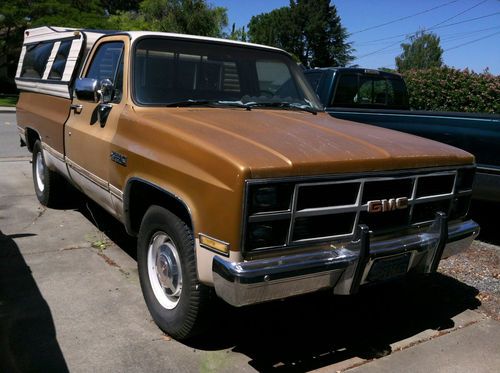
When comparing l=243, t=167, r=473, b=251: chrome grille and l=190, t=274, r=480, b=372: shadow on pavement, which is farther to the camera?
l=190, t=274, r=480, b=372: shadow on pavement

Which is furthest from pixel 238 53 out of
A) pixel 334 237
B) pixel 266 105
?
pixel 334 237

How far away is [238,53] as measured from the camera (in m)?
4.62

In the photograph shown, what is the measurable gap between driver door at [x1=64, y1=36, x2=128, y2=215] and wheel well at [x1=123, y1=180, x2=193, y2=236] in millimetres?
398

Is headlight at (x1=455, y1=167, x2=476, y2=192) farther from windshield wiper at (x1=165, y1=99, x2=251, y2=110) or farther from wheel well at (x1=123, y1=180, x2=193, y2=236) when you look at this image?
wheel well at (x1=123, y1=180, x2=193, y2=236)

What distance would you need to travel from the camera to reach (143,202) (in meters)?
3.87

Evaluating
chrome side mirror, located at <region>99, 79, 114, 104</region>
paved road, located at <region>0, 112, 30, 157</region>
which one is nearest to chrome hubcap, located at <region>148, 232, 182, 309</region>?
chrome side mirror, located at <region>99, 79, 114, 104</region>

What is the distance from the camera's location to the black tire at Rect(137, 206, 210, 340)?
3.14 meters

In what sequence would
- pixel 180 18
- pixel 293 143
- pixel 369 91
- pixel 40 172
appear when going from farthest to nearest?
1. pixel 180 18
2. pixel 369 91
3. pixel 40 172
4. pixel 293 143

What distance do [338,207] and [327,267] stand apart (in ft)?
1.15

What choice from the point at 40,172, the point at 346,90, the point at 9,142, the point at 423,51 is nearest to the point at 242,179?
the point at 40,172

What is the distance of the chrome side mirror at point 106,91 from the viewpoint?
422 cm

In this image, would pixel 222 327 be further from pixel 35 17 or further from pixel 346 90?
pixel 35 17

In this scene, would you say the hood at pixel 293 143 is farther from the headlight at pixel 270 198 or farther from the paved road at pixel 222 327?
the paved road at pixel 222 327

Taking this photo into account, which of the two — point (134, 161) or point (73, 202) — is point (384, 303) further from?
point (73, 202)
